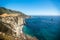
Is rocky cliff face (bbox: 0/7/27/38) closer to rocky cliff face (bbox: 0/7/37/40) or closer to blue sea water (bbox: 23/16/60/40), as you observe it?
rocky cliff face (bbox: 0/7/37/40)

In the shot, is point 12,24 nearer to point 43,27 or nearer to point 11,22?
point 11,22

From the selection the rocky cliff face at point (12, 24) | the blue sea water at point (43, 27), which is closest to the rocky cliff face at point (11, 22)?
the rocky cliff face at point (12, 24)

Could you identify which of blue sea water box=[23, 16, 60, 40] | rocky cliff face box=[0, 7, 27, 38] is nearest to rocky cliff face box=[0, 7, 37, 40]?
rocky cliff face box=[0, 7, 27, 38]

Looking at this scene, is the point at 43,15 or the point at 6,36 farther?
the point at 43,15

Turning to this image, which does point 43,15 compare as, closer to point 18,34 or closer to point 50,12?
point 50,12

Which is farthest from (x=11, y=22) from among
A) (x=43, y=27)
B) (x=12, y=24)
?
(x=43, y=27)

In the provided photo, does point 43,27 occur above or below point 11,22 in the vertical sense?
below

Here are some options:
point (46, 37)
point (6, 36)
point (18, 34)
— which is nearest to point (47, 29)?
point (46, 37)

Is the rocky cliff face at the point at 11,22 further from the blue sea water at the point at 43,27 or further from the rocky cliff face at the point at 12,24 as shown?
the blue sea water at the point at 43,27
